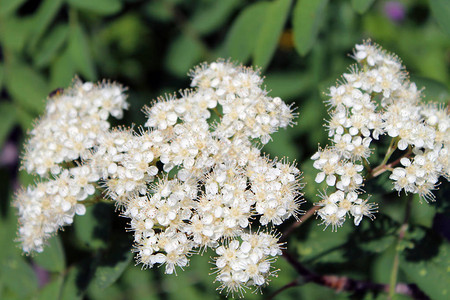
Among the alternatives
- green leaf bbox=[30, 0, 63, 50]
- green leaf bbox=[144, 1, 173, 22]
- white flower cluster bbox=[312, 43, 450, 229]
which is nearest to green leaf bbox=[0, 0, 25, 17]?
green leaf bbox=[30, 0, 63, 50]

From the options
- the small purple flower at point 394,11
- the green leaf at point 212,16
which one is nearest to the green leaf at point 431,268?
the green leaf at point 212,16

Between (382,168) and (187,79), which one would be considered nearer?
(382,168)

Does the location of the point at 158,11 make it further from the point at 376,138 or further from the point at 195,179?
the point at 376,138

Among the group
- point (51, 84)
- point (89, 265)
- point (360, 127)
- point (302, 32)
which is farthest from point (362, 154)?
point (51, 84)

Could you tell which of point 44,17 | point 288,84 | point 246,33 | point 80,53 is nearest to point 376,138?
point 246,33

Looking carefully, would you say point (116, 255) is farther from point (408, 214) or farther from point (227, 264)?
point (408, 214)

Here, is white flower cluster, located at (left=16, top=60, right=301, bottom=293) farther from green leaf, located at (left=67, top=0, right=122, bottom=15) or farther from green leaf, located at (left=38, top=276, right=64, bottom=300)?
Result: green leaf, located at (left=67, top=0, right=122, bottom=15)
